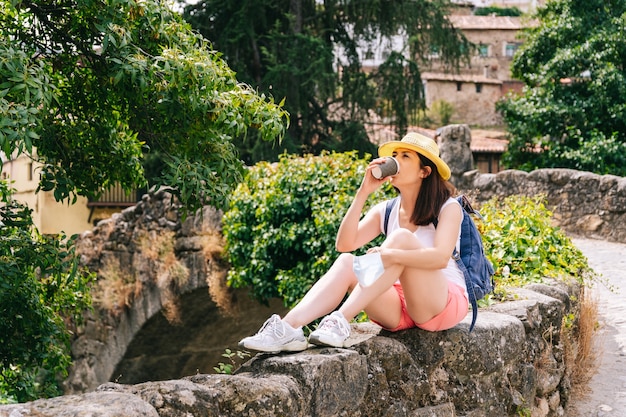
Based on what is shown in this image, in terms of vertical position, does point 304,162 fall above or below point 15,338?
above

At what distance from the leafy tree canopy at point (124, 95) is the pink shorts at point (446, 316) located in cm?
120

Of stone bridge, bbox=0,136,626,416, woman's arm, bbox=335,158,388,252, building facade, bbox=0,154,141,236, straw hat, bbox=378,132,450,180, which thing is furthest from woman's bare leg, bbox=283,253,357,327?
building facade, bbox=0,154,141,236

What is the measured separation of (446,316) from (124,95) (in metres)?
2.05

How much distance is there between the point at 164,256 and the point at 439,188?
8.12m

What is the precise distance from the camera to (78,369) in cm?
1272

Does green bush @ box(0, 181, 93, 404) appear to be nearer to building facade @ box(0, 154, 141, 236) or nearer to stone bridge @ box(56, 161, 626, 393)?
stone bridge @ box(56, 161, 626, 393)

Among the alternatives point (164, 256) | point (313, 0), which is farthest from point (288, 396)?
point (313, 0)

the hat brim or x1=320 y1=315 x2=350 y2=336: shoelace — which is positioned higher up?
the hat brim

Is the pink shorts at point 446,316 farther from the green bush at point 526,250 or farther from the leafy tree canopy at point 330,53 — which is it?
the leafy tree canopy at point 330,53

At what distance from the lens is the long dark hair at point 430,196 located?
3.54 metres

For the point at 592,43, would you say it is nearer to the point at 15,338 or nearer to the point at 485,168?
the point at 485,168

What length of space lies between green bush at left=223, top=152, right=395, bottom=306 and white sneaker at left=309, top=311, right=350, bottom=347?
15.9 ft

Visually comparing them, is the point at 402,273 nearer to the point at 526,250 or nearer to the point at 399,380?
the point at 399,380

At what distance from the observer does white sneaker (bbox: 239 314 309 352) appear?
297 centimetres
